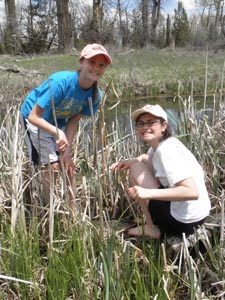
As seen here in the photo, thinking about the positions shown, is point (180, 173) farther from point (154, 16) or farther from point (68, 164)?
point (154, 16)

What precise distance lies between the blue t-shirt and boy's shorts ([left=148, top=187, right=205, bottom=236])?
61 cm

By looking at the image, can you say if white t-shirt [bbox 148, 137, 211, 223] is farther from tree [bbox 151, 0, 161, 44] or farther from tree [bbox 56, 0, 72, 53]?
tree [bbox 151, 0, 161, 44]

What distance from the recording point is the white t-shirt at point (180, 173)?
144cm

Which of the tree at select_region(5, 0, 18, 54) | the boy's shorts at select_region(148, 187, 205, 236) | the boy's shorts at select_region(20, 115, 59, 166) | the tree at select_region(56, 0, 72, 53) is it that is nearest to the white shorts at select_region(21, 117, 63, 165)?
the boy's shorts at select_region(20, 115, 59, 166)

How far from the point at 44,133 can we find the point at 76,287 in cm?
78

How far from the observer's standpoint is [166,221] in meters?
1.58

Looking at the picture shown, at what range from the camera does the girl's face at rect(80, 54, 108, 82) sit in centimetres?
179

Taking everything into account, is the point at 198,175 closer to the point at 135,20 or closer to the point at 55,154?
the point at 55,154

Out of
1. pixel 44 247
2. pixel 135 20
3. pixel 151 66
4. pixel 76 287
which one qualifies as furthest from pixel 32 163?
pixel 135 20

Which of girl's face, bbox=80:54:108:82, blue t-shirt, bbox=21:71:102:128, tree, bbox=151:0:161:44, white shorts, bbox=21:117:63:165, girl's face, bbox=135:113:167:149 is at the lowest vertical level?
white shorts, bbox=21:117:63:165

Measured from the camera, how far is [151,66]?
902 cm

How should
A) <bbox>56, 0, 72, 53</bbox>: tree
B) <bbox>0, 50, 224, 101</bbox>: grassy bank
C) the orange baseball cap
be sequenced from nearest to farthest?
the orange baseball cap, <bbox>0, 50, 224, 101</bbox>: grassy bank, <bbox>56, 0, 72, 53</bbox>: tree

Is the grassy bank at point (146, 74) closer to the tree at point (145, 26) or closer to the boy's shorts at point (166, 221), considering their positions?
the boy's shorts at point (166, 221)

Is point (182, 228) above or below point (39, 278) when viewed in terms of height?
above
